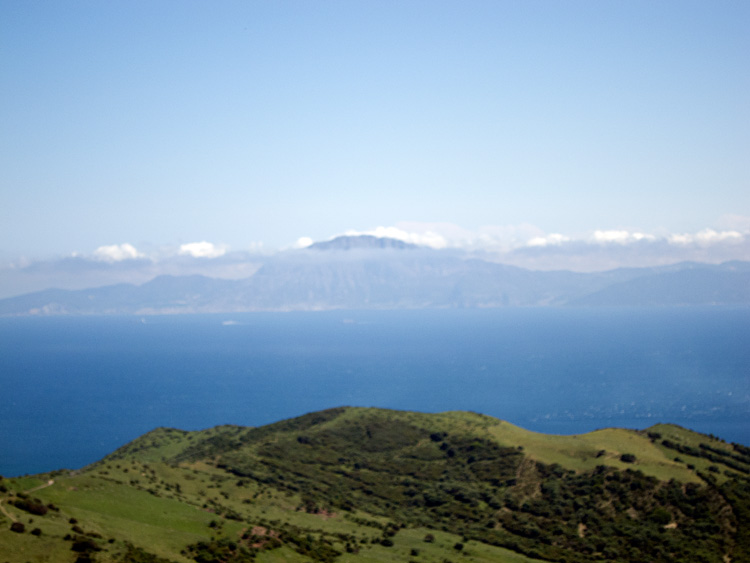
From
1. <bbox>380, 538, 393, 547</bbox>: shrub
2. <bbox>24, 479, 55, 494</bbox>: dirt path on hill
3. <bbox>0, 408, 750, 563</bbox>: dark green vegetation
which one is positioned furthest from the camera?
<bbox>380, 538, 393, 547</bbox>: shrub

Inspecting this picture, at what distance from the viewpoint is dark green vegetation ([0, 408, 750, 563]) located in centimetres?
5653

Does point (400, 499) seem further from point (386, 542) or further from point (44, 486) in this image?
point (44, 486)

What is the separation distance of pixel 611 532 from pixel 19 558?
7406 cm

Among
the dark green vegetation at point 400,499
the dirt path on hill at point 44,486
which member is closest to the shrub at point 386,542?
the dark green vegetation at point 400,499

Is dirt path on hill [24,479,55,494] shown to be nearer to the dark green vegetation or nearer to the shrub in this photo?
the dark green vegetation

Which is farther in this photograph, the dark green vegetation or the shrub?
the shrub

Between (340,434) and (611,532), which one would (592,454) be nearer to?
(611,532)

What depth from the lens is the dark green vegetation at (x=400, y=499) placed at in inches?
2226

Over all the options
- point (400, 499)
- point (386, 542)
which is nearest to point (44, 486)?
point (386, 542)

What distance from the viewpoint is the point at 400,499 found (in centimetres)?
9756

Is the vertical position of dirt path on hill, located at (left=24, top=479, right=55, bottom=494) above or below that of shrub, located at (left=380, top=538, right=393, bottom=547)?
above

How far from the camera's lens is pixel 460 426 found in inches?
4906

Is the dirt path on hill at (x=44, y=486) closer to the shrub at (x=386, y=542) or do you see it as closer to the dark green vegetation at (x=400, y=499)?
Result: the dark green vegetation at (x=400, y=499)

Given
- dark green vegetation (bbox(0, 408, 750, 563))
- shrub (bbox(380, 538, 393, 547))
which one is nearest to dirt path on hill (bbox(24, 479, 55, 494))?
dark green vegetation (bbox(0, 408, 750, 563))
